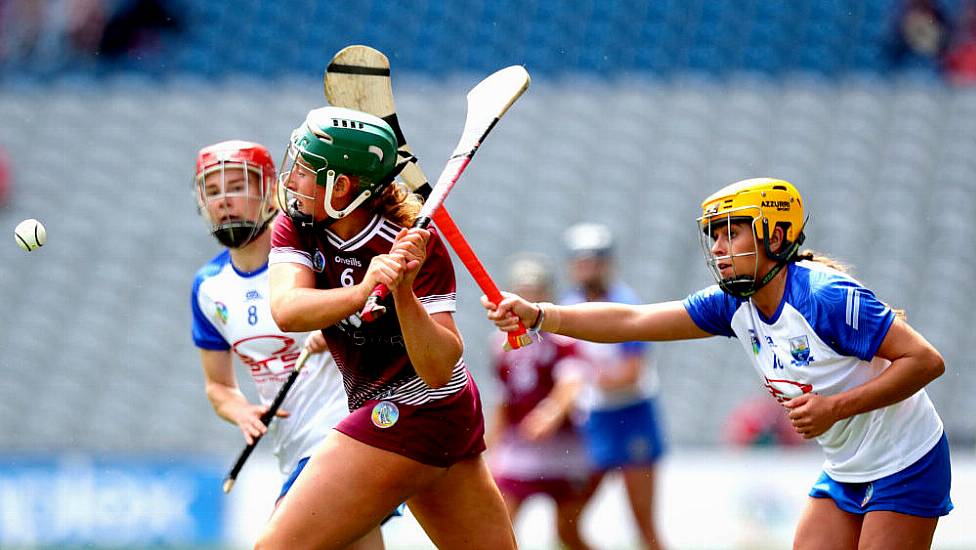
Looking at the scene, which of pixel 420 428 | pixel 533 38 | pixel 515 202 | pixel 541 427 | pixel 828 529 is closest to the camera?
pixel 420 428

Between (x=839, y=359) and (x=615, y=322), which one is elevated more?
(x=839, y=359)

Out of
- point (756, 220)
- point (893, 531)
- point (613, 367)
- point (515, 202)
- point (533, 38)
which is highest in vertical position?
point (756, 220)

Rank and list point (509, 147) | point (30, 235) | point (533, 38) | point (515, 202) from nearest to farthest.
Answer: point (30, 235) → point (515, 202) → point (509, 147) → point (533, 38)

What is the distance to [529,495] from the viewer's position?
7191 mm

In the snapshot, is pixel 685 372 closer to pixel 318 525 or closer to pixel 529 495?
pixel 529 495

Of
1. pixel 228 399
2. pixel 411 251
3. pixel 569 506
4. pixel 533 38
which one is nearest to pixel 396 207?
pixel 411 251

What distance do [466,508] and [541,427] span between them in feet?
10.1

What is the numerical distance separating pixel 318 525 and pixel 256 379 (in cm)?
111

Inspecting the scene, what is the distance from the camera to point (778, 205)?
3.93 meters

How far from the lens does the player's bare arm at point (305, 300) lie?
3.48 meters

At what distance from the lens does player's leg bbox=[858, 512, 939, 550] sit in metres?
3.89

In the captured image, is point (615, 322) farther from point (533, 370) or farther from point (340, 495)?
point (533, 370)

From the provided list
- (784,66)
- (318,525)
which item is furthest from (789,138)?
(318,525)

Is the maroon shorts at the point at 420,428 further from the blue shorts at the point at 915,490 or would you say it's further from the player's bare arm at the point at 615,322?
the blue shorts at the point at 915,490
